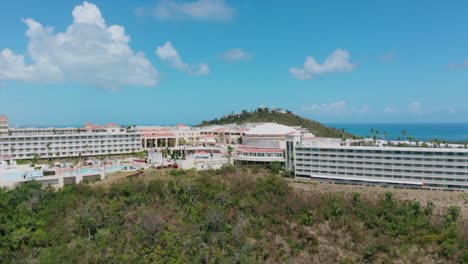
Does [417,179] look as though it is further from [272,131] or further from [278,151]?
[272,131]

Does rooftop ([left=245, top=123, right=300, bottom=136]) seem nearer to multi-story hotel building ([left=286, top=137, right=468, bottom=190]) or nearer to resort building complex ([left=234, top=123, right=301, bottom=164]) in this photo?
resort building complex ([left=234, top=123, right=301, bottom=164])

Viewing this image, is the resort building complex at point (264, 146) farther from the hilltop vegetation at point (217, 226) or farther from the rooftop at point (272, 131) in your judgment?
the hilltop vegetation at point (217, 226)

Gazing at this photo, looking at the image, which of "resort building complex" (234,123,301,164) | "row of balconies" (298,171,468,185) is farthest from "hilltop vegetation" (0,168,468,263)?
"resort building complex" (234,123,301,164)

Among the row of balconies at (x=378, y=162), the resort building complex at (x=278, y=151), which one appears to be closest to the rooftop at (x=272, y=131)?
the resort building complex at (x=278, y=151)

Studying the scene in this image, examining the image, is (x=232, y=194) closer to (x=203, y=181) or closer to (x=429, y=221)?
(x=203, y=181)

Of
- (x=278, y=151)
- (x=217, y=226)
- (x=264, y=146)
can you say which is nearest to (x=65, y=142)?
(x=264, y=146)
